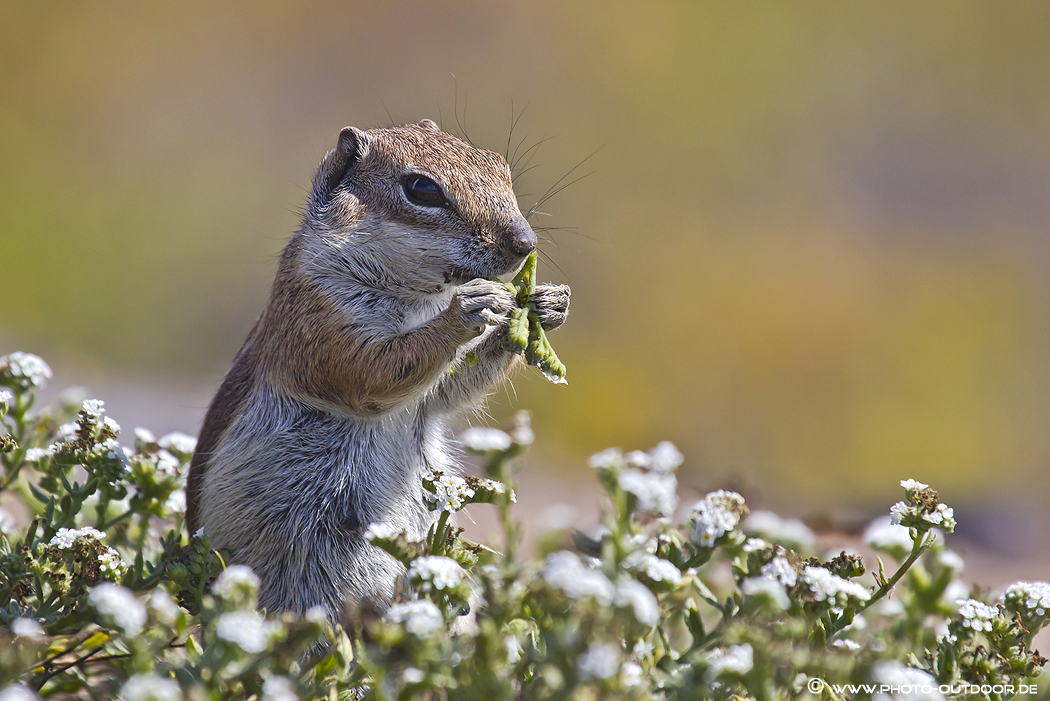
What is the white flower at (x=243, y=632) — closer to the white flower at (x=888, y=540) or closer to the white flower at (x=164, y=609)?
the white flower at (x=164, y=609)

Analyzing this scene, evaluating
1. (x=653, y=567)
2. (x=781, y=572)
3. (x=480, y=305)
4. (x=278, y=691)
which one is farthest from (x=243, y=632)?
(x=480, y=305)

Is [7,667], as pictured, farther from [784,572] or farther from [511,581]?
[784,572]

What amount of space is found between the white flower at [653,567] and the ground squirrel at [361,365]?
0.89m

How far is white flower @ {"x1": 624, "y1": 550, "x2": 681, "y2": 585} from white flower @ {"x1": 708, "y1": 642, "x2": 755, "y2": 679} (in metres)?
0.16

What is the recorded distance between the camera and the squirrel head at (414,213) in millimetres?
2596

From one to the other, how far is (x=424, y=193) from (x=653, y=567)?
4.71 ft

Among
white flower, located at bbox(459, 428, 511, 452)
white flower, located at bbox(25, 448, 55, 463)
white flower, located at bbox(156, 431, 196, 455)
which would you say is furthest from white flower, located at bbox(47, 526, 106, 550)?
white flower, located at bbox(459, 428, 511, 452)

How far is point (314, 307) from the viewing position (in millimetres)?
2734

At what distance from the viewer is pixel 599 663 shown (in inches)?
48.0

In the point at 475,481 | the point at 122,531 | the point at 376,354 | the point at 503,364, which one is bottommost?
the point at 122,531

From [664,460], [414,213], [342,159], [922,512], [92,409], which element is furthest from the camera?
[342,159]

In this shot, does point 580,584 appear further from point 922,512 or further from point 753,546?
point 922,512

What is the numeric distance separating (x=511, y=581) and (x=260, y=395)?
4.97 feet

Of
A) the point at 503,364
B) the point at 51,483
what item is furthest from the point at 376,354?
the point at 51,483
